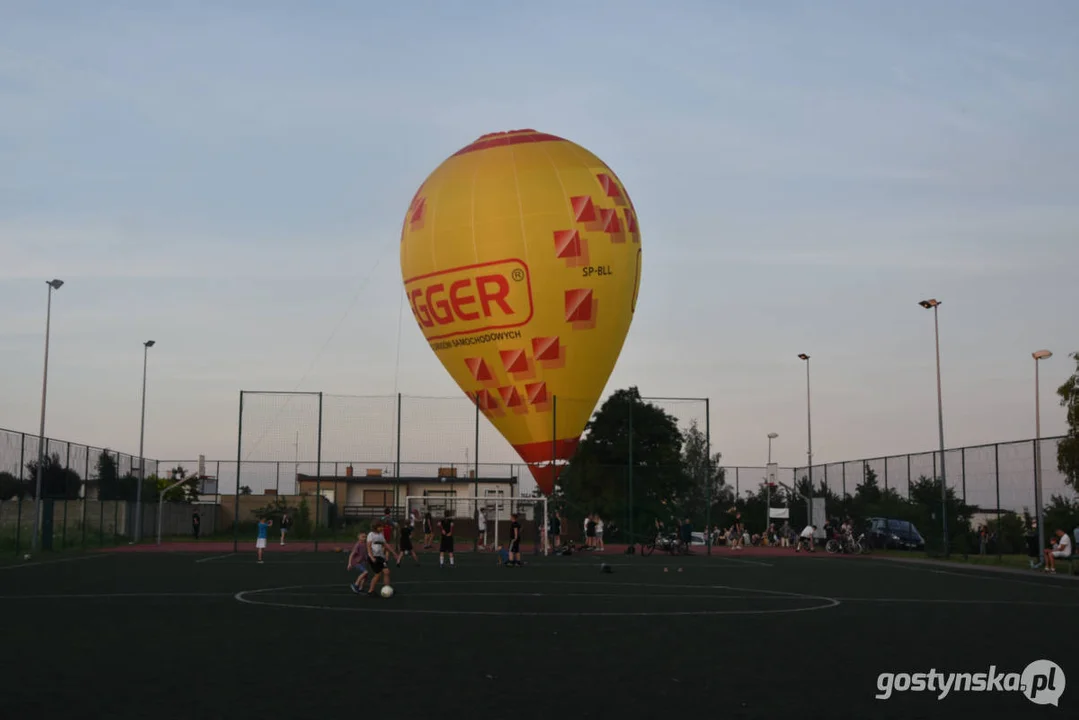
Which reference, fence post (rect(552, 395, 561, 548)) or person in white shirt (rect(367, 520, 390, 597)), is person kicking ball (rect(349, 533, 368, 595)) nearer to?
person in white shirt (rect(367, 520, 390, 597))

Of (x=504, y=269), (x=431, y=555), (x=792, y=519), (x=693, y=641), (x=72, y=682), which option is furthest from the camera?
(x=792, y=519)

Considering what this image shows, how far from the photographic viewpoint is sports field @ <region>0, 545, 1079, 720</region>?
1018 cm

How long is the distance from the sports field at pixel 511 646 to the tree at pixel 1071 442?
2384 cm

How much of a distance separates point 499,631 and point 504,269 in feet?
108

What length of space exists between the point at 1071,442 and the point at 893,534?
8848 mm

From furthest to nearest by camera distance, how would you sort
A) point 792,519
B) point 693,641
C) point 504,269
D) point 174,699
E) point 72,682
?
point 792,519, point 504,269, point 693,641, point 72,682, point 174,699

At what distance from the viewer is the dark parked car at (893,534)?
2208 inches

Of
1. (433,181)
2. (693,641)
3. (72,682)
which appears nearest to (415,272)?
(433,181)

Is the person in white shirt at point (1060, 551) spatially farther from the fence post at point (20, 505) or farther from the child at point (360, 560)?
Result: the fence post at point (20, 505)

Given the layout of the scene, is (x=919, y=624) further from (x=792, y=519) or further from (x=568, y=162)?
(x=792, y=519)

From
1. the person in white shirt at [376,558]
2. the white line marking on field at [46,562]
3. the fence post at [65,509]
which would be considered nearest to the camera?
the person in white shirt at [376,558]

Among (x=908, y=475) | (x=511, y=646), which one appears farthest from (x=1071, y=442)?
(x=511, y=646)

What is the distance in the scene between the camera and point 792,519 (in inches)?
2574

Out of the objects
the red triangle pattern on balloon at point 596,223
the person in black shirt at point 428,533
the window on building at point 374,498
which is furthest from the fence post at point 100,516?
the window on building at point 374,498
